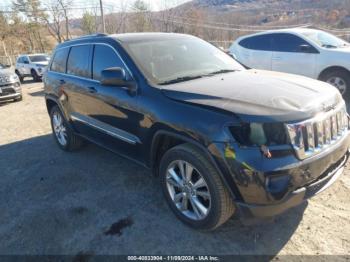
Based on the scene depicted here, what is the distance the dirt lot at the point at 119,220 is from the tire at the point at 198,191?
0.15m

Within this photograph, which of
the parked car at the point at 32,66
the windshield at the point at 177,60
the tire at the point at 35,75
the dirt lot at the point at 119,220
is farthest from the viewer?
the tire at the point at 35,75

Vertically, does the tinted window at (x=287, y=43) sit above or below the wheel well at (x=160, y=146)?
above

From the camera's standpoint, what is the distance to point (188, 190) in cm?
301

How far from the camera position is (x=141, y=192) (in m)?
3.84

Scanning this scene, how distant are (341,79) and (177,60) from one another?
204 inches

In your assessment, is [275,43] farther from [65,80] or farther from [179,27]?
[179,27]

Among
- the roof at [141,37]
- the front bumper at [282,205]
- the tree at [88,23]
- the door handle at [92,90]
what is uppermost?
the tree at [88,23]

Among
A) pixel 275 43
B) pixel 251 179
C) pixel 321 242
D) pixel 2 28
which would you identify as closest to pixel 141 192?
pixel 251 179

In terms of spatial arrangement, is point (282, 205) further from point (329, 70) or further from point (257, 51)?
point (257, 51)

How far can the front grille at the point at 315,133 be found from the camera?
2.40 meters

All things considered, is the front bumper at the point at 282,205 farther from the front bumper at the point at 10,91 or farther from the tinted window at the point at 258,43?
the front bumper at the point at 10,91

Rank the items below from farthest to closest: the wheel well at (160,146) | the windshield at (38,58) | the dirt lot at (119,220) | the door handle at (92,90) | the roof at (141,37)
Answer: the windshield at (38,58), the door handle at (92,90), the roof at (141,37), the wheel well at (160,146), the dirt lot at (119,220)

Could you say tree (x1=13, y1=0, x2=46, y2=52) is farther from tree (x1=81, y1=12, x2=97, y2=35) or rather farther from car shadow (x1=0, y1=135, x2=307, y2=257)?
car shadow (x1=0, y1=135, x2=307, y2=257)

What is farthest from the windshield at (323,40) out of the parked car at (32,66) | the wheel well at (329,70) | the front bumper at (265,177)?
the parked car at (32,66)
